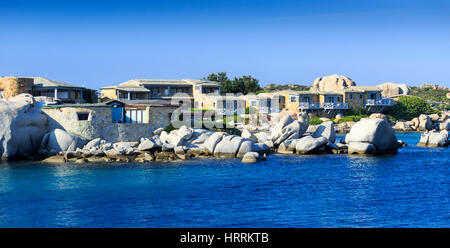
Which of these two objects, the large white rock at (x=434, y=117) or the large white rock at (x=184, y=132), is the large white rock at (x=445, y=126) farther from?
the large white rock at (x=184, y=132)

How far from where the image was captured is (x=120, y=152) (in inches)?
1479

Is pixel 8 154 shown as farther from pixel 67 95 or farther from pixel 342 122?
pixel 342 122

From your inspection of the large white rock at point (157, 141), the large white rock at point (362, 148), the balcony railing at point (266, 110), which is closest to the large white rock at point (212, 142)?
the large white rock at point (157, 141)

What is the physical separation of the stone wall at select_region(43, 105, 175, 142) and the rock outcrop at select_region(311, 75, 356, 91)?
61741mm

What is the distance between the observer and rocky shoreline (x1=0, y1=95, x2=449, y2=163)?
37000 millimetres

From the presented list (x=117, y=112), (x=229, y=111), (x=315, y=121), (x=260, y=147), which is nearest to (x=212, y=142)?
(x=260, y=147)

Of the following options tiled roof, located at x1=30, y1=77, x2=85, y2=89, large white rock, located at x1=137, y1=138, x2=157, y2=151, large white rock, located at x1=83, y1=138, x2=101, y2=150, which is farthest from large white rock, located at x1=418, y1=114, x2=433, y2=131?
large white rock, located at x1=83, y1=138, x2=101, y2=150

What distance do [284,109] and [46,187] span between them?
49.7m

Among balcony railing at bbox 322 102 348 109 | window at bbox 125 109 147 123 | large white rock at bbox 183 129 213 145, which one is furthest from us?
balcony railing at bbox 322 102 348 109

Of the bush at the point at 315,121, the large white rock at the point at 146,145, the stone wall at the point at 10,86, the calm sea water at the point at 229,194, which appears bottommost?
the calm sea water at the point at 229,194

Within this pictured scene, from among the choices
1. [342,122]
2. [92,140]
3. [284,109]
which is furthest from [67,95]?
[342,122]

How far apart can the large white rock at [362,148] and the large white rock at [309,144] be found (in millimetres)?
2109

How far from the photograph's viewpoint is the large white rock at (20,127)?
1439 inches

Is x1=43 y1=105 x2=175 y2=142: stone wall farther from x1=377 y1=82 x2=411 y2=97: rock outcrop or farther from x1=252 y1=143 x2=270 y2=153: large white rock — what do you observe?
x1=377 y1=82 x2=411 y2=97: rock outcrop
